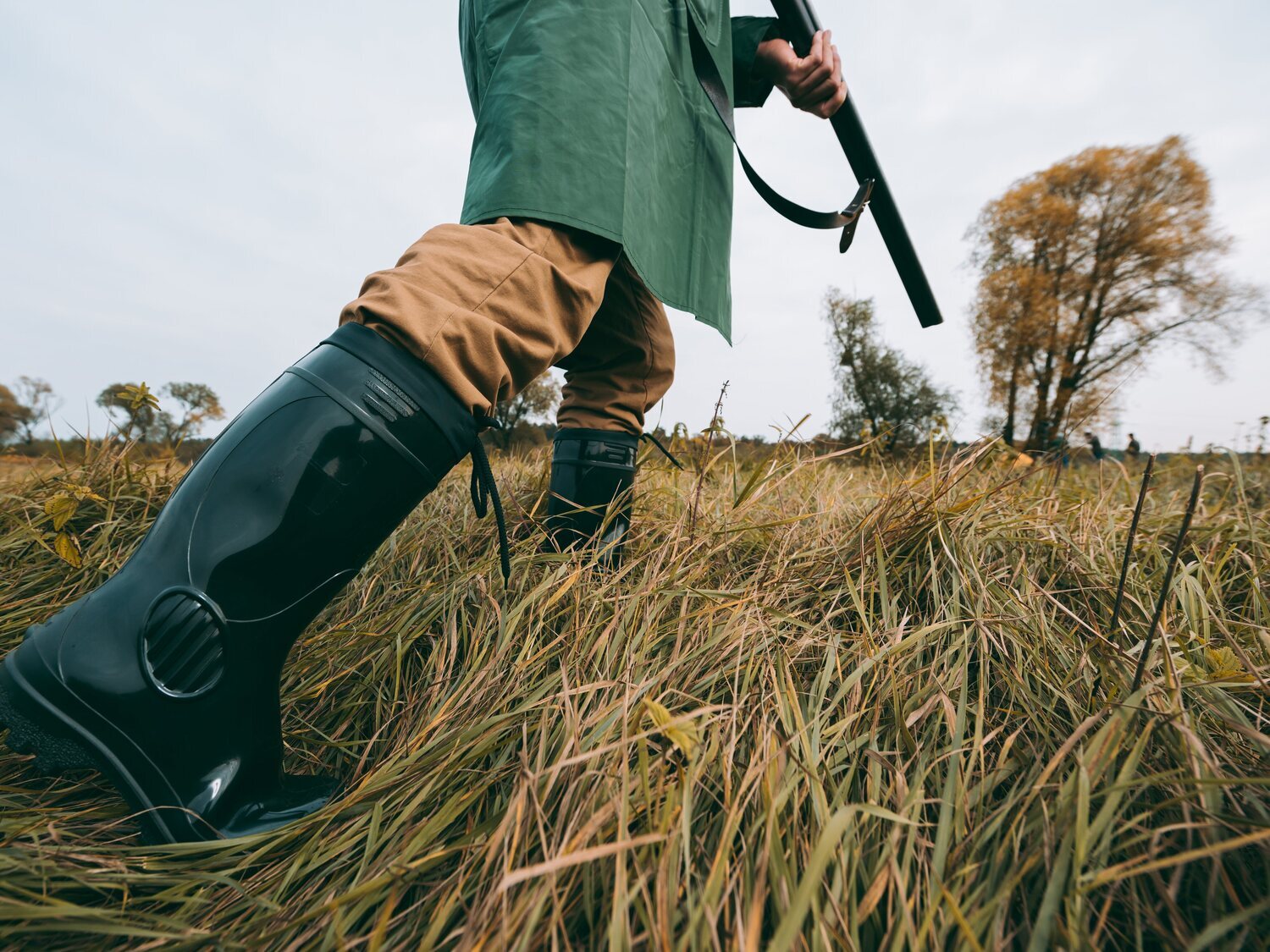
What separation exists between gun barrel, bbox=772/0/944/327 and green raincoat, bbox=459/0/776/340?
715 mm

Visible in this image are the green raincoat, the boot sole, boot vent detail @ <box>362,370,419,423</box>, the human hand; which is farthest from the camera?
the human hand

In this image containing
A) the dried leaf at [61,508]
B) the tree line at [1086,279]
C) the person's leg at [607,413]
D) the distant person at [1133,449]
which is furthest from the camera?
the tree line at [1086,279]

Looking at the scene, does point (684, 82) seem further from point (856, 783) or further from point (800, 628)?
point (856, 783)

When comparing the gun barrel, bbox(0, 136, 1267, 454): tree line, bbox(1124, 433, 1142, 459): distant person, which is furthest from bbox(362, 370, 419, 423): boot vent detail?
bbox(0, 136, 1267, 454): tree line

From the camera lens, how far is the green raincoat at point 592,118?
2.97 feet

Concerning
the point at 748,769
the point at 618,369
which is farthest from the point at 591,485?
the point at 748,769

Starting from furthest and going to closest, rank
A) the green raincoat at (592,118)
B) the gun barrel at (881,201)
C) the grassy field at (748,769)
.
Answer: the gun barrel at (881,201) → the green raincoat at (592,118) → the grassy field at (748,769)

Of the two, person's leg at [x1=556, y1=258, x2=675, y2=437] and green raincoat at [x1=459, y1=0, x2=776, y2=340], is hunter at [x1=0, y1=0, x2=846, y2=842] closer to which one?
green raincoat at [x1=459, y1=0, x2=776, y2=340]

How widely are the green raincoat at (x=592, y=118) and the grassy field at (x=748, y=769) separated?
0.65 meters

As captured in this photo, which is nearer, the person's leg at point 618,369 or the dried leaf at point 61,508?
the dried leaf at point 61,508

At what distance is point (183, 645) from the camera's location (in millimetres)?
698

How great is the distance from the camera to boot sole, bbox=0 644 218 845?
65cm

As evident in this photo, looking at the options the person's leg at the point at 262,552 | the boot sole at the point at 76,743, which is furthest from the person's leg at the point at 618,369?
the boot sole at the point at 76,743

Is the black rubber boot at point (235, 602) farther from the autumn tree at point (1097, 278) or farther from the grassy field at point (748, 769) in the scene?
the autumn tree at point (1097, 278)
